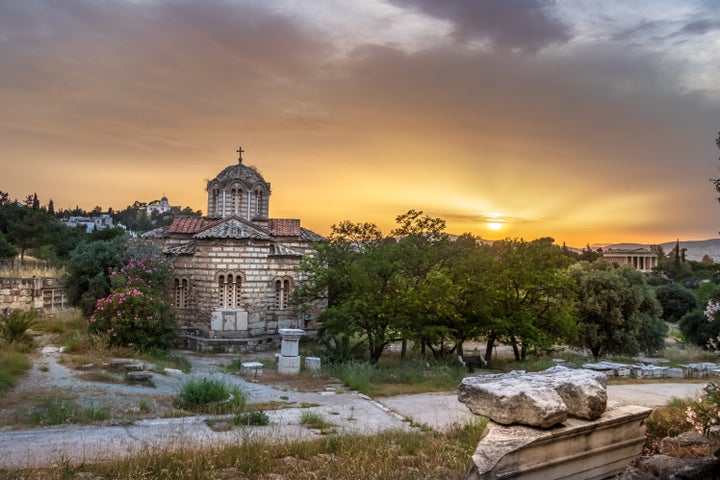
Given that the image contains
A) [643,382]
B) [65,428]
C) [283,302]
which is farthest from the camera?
[283,302]

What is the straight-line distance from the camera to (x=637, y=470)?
5.89 m

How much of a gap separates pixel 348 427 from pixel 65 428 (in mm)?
4873

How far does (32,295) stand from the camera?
83.0 ft

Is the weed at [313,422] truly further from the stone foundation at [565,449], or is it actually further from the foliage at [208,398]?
the stone foundation at [565,449]

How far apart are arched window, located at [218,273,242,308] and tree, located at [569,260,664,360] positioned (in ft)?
52.5

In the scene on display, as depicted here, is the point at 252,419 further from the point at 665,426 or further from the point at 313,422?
the point at 665,426

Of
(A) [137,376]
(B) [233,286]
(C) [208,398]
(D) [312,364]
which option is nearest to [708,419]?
(C) [208,398]

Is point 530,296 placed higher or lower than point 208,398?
higher

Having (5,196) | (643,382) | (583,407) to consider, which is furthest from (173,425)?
(5,196)

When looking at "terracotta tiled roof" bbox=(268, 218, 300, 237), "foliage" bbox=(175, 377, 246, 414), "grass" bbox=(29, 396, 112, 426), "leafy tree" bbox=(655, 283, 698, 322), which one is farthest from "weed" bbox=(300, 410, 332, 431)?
"leafy tree" bbox=(655, 283, 698, 322)

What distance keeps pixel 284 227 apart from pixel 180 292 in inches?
266

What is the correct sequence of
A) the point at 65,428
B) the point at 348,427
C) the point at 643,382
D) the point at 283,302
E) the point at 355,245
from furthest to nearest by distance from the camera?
1. the point at 283,302
2. the point at 355,245
3. the point at 643,382
4. the point at 348,427
5. the point at 65,428

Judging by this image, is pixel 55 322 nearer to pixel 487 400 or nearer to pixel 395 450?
pixel 395 450

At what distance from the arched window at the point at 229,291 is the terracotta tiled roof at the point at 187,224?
499 cm
